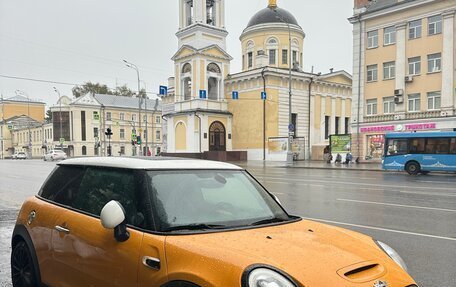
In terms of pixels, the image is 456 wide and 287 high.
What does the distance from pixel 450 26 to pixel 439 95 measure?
523cm

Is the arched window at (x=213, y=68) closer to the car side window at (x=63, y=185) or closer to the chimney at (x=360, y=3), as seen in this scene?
the chimney at (x=360, y=3)

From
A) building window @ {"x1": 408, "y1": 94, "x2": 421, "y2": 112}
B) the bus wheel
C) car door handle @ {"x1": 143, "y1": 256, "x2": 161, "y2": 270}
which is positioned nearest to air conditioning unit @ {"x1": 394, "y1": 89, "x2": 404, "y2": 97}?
building window @ {"x1": 408, "y1": 94, "x2": 421, "y2": 112}

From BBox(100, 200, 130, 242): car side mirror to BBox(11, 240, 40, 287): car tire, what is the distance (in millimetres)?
1597

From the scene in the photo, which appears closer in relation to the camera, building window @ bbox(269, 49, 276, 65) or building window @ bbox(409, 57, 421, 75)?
building window @ bbox(409, 57, 421, 75)

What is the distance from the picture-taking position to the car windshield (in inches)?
122

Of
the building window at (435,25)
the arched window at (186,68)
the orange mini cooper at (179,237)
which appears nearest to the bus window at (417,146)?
the building window at (435,25)

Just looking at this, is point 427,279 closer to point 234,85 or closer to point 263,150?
point 263,150

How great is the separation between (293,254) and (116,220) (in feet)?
4.28

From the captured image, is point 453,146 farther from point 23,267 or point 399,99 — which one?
point 23,267

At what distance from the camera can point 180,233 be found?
9.56ft

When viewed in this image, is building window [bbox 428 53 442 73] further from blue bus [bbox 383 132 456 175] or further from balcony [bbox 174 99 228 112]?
balcony [bbox 174 99 228 112]

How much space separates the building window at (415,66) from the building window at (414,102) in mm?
1897

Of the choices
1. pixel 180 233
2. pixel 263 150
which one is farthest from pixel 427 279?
pixel 263 150

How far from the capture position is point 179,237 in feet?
9.38
